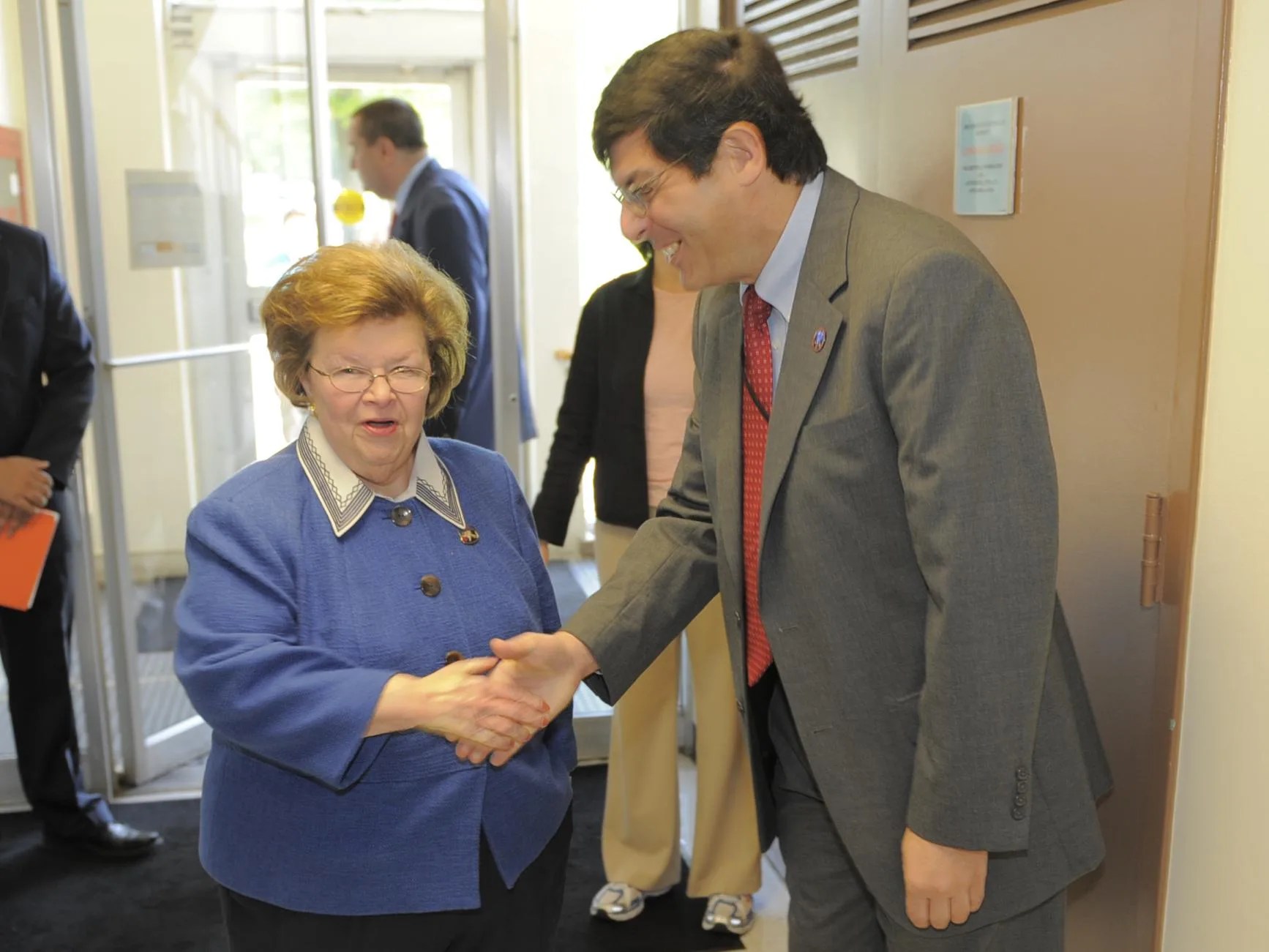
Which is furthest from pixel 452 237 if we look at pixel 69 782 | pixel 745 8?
pixel 69 782

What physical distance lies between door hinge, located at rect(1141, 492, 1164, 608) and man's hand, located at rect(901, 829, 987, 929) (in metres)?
0.51

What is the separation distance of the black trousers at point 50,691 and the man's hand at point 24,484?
0.43 feet

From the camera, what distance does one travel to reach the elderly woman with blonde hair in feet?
4.56

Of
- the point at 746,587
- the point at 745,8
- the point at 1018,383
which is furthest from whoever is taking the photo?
the point at 745,8

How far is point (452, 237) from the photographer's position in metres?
3.43

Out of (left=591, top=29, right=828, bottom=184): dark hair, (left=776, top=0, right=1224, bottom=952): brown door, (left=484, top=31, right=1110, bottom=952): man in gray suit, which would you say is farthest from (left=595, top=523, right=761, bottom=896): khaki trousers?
(left=591, top=29, right=828, bottom=184): dark hair

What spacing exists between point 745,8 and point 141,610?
2.45m

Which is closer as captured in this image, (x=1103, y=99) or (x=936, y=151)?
(x=1103, y=99)

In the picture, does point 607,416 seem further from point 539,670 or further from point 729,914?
point 539,670

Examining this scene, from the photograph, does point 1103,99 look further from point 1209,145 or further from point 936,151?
point 936,151

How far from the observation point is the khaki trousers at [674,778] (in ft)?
9.25

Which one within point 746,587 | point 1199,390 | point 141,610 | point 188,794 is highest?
point 1199,390

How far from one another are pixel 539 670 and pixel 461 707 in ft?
0.50

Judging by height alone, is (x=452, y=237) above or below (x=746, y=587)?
above
